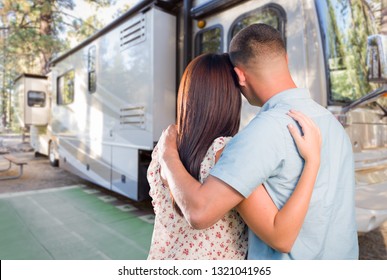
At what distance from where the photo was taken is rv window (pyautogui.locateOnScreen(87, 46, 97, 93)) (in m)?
4.71

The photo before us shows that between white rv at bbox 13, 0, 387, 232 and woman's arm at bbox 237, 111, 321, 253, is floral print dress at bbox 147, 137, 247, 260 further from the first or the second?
white rv at bbox 13, 0, 387, 232

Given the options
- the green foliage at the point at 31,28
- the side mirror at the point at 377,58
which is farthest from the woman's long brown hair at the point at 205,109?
the green foliage at the point at 31,28

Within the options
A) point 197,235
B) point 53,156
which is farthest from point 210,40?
point 53,156

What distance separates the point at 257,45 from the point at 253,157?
40cm

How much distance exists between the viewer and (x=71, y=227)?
3.56m

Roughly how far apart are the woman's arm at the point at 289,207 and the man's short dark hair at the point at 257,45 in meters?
0.26

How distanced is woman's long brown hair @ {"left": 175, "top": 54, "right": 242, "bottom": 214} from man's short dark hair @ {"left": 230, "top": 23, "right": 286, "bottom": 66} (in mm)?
62

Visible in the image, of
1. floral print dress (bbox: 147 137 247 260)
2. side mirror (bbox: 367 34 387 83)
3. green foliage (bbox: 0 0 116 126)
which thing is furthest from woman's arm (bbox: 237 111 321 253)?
green foliage (bbox: 0 0 116 126)

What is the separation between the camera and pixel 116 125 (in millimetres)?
4102

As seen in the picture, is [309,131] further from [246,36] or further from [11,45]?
[11,45]

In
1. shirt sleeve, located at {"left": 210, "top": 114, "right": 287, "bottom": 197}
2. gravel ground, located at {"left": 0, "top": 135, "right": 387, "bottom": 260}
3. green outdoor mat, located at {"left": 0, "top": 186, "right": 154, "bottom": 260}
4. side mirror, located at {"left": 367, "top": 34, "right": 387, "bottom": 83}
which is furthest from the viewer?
gravel ground, located at {"left": 0, "top": 135, "right": 387, "bottom": 260}

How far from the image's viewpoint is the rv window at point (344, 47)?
7.57 feet

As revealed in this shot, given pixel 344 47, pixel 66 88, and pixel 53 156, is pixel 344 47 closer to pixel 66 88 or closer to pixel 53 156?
pixel 66 88
